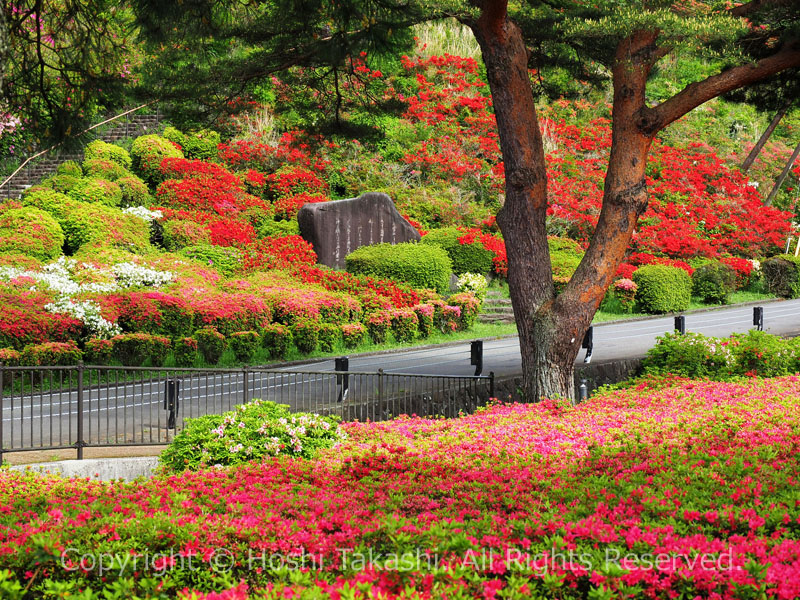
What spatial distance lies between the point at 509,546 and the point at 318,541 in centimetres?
100

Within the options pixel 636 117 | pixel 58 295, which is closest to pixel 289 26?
pixel 636 117

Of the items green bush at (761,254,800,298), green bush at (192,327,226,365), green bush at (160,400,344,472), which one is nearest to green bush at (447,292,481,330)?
green bush at (192,327,226,365)

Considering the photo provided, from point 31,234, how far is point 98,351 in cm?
709

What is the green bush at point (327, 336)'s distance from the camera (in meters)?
16.8

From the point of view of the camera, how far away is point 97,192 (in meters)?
22.2

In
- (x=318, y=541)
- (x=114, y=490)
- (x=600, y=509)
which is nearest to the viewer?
(x=318, y=541)

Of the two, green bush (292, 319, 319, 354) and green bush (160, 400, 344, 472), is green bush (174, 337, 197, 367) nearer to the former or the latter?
green bush (292, 319, 319, 354)

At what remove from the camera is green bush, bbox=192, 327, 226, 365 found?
14594 mm

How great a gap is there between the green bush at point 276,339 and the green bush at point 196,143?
570 inches

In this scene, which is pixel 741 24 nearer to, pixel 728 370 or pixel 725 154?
pixel 728 370

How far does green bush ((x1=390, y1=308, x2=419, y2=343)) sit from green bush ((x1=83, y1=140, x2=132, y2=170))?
39.6 ft

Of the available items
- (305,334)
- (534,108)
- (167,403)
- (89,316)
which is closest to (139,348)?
(89,316)

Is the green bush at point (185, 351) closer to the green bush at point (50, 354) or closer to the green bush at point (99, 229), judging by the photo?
the green bush at point (50, 354)

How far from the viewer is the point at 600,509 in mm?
4539
